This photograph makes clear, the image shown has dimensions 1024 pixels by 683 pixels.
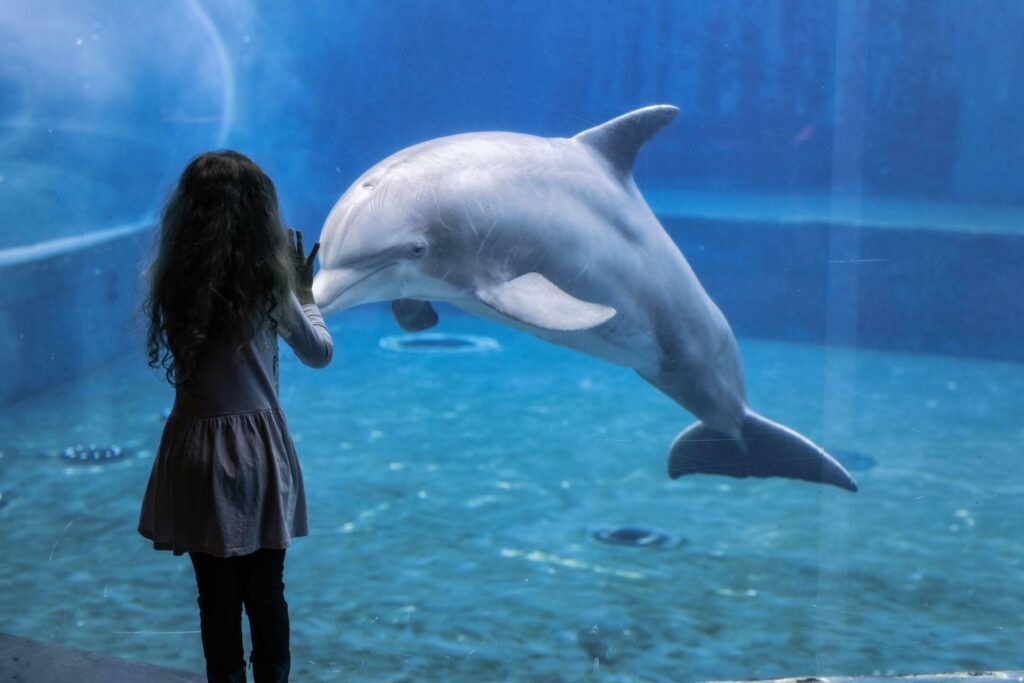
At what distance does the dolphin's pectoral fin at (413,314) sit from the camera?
13.6ft

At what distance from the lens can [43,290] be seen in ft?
15.5

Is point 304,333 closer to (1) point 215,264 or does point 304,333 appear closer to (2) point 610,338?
(1) point 215,264

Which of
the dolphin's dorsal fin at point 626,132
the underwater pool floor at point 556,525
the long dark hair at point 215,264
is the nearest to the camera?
the long dark hair at point 215,264

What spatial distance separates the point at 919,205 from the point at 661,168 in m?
1.26

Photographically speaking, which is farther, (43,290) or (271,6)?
(271,6)

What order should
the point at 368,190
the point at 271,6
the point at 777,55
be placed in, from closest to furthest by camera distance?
the point at 368,190
the point at 777,55
the point at 271,6

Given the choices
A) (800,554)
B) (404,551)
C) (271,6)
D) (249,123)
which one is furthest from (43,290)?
(800,554)

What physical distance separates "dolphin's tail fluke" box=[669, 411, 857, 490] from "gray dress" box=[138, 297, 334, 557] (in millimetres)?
2482

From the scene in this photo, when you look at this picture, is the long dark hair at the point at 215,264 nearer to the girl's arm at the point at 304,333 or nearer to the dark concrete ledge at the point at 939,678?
the girl's arm at the point at 304,333

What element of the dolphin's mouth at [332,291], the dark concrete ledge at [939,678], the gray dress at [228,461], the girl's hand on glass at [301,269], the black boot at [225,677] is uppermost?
the girl's hand on glass at [301,269]

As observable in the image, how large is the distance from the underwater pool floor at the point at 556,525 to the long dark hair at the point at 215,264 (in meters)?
1.96

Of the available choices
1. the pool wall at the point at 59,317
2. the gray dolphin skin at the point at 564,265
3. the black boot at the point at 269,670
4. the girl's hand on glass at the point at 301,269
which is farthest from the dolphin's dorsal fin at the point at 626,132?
the black boot at the point at 269,670

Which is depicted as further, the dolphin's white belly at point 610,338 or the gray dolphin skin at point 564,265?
the dolphin's white belly at point 610,338

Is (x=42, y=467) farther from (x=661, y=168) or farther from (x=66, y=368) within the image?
(x=661, y=168)
